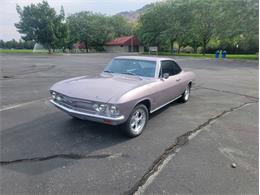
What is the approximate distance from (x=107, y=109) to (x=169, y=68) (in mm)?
2629

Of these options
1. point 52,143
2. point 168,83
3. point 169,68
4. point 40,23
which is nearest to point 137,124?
point 168,83

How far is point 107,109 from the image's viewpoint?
3.79 m

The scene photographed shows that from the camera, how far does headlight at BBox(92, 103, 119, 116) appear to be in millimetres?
3758

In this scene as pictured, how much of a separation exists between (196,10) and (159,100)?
42216 millimetres

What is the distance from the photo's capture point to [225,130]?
15.8ft

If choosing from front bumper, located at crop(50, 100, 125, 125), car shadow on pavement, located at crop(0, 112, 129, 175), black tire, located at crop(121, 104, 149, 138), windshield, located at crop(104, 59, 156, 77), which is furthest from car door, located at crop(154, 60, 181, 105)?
front bumper, located at crop(50, 100, 125, 125)

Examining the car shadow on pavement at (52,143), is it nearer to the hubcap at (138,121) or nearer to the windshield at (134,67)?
the hubcap at (138,121)

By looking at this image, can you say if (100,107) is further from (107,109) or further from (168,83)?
(168,83)

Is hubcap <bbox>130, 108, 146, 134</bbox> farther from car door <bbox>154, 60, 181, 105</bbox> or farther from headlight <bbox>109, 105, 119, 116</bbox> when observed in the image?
car door <bbox>154, 60, 181, 105</bbox>

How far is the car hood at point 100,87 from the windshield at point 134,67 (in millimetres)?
275

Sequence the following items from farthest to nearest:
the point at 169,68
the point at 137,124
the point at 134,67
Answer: the point at 169,68
the point at 134,67
the point at 137,124

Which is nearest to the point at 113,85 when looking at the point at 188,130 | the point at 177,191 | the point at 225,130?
the point at 188,130

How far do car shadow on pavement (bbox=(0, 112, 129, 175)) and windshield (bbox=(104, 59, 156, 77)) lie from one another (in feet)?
4.61

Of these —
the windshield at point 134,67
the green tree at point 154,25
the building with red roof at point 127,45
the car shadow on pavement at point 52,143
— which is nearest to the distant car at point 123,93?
the windshield at point 134,67
